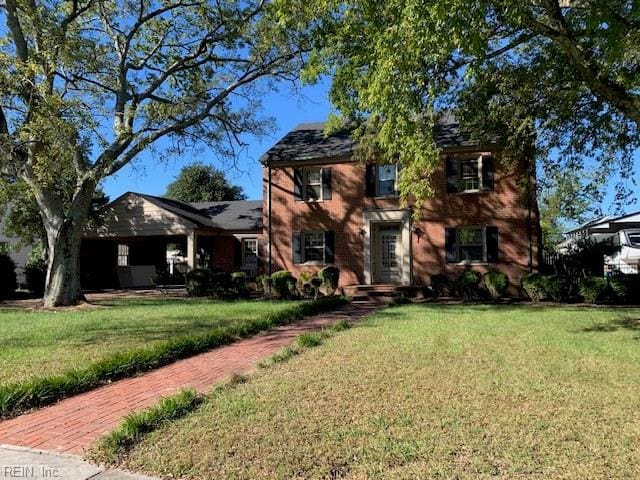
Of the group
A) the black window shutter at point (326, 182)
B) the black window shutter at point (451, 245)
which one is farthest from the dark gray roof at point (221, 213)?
the black window shutter at point (451, 245)

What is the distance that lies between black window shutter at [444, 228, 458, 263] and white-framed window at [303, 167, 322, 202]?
5120 mm

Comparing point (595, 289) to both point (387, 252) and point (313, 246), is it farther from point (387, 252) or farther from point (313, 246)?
point (313, 246)

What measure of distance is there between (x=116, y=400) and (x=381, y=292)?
496 inches

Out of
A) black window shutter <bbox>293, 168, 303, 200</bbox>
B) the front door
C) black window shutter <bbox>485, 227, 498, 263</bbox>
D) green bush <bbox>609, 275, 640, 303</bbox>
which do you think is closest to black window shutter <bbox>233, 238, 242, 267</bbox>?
black window shutter <bbox>293, 168, 303, 200</bbox>

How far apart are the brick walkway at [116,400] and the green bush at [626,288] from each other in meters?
10.6

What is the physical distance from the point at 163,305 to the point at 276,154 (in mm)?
8169

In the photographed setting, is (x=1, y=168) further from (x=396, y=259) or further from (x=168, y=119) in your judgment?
(x=396, y=259)

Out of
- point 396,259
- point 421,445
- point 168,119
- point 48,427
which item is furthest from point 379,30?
point 396,259

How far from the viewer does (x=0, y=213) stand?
68.4 feet

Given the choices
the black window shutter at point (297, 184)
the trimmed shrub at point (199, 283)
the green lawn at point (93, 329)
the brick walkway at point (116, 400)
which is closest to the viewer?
the brick walkway at point (116, 400)

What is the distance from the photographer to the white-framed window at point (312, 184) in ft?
65.4

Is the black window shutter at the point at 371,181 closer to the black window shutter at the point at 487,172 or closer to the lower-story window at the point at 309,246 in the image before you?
the lower-story window at the point at 309,246

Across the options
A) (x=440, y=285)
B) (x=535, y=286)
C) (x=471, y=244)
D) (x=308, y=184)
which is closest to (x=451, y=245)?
(x=471, y=244)

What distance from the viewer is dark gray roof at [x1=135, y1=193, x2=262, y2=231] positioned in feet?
78.3
